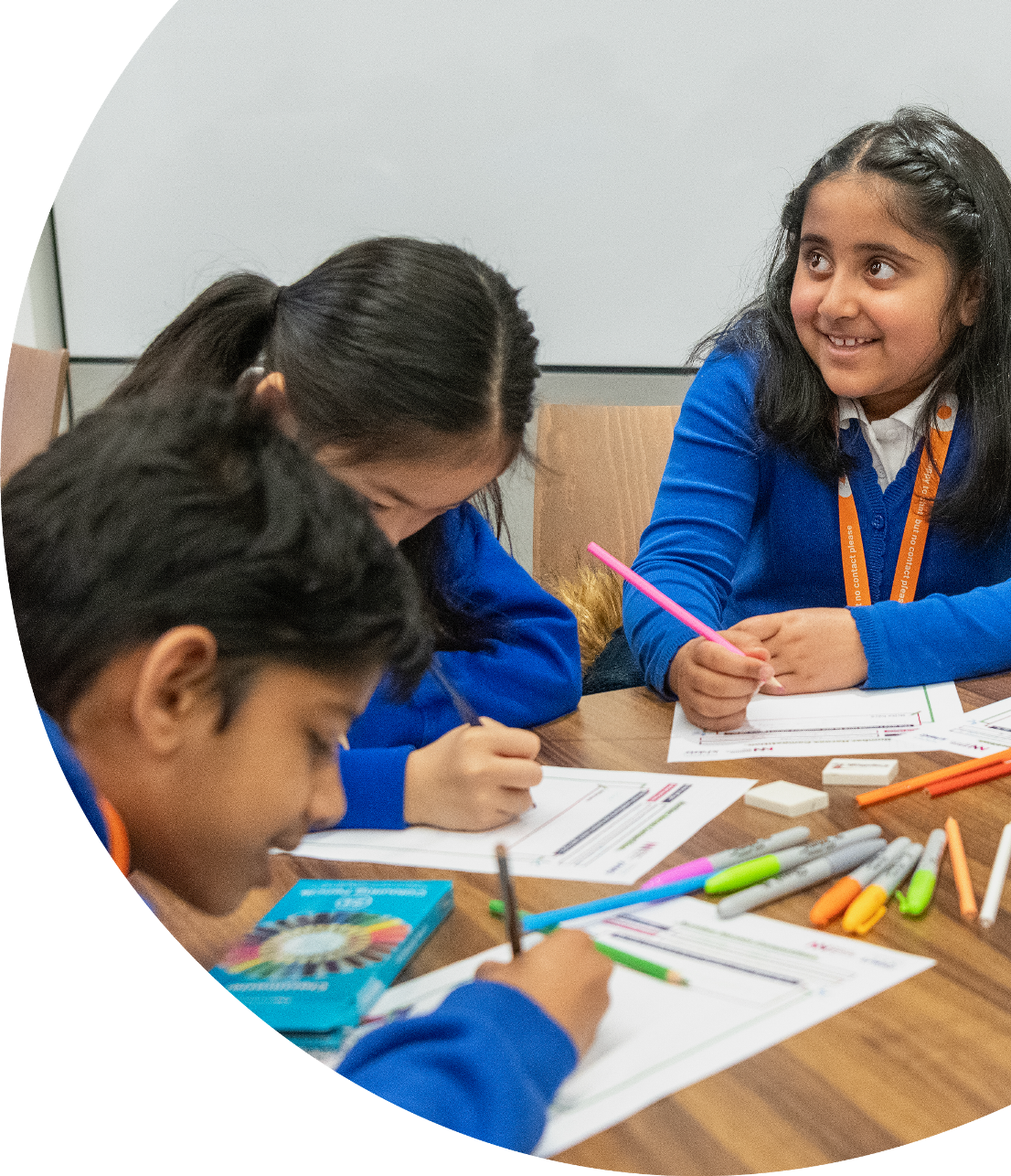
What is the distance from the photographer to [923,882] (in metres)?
0.47

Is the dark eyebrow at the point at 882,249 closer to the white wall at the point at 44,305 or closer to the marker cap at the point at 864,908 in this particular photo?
the marker cap at the point at 864,908

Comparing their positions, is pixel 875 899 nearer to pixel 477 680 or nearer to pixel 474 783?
pixel 474 783

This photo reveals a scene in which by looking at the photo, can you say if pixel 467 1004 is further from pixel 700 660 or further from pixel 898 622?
pixel 898 622

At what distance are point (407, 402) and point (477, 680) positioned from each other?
0.75ft

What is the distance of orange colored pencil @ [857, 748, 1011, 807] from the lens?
0.58 m

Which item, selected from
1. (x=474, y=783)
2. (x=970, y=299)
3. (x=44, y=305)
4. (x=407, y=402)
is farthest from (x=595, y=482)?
(x=44, y=305)

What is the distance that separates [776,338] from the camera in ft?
3.73

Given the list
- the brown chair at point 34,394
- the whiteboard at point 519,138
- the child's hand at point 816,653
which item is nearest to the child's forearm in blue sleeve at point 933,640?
the child's hand at point 816,653

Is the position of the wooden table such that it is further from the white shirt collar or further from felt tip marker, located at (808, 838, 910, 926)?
the white shirt collar

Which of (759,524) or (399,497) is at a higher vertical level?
(399,497)

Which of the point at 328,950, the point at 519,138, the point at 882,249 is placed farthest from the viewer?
the point at 519,138

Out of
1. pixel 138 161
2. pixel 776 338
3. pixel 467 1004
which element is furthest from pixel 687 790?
pixel 138 161

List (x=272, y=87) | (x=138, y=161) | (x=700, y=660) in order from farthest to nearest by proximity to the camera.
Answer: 1. (x=138, y=161)
2. (x=272, y=87)
3. (x=700, y=660)

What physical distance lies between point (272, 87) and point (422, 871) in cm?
194
